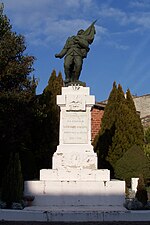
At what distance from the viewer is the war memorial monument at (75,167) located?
11.0m

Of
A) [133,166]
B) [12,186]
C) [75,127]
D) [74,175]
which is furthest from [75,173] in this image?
[133,166]

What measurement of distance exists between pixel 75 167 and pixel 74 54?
13.4 feet

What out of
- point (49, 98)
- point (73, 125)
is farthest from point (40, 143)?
point (73, 125)

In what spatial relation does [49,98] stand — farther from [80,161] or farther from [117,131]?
[80,161]

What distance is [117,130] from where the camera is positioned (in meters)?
23.8

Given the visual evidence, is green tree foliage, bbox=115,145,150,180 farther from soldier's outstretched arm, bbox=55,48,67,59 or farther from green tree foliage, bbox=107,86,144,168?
soldier's outstretched arm, bbox=55,48,67,59

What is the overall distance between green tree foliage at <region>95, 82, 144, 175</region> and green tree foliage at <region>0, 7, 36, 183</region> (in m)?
6.06

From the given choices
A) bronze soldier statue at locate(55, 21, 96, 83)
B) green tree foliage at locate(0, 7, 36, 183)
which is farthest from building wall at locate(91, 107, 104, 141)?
bronze soldier statue at locate(55, 21, 96, 83)

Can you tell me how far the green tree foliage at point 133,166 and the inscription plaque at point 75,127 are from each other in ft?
21.6

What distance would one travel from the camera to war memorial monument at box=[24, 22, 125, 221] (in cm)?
1102

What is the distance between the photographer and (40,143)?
2295 cm

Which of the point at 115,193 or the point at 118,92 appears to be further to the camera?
the point at 118,92

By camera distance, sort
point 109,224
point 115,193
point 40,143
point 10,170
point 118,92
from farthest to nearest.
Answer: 1. point 118,92
2. point 40,143
3. point 115,193
4. point 10,170
5. point 109,224

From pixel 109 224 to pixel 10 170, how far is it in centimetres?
335
